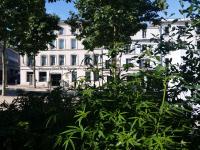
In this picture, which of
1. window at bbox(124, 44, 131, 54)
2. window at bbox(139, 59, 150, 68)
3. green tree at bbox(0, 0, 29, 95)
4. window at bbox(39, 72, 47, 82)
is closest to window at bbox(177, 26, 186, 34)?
window at bbox(124, 44, 131, 54)

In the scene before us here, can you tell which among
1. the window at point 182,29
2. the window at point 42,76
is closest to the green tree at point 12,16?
the window at point 182,29

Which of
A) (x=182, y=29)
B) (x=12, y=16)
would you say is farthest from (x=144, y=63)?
(x=12, y=16)

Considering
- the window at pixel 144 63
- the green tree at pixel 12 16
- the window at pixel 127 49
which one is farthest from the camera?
the green tree at pixel 12 16

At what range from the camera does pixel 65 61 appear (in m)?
81.9

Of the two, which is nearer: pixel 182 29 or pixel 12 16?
pixel 182 29

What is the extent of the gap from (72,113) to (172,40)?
1.91 metres

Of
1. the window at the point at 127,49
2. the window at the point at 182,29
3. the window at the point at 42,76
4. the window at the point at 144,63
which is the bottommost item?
the window at the point at 144,63

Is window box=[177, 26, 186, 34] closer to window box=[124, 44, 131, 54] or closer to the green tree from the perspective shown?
window box=[124, 44, 131, 54]

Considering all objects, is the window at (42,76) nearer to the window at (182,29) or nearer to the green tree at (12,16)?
the green tree at (12,16)

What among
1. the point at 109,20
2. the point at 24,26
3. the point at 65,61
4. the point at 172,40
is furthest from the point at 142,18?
the point at 65,61

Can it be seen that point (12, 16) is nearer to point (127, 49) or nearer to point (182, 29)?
point (182, 29)

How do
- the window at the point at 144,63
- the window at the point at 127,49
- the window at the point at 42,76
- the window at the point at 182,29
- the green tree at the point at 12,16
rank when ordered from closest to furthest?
the window at the point at 144,63 → the window at the point at 127,49 → the window at the point at 182,29 → the green tree at the point at 12,16 → the window at the point at 42,76

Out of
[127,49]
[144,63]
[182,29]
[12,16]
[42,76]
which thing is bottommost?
[144,63]

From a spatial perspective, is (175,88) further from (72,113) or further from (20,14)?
(20,14)
